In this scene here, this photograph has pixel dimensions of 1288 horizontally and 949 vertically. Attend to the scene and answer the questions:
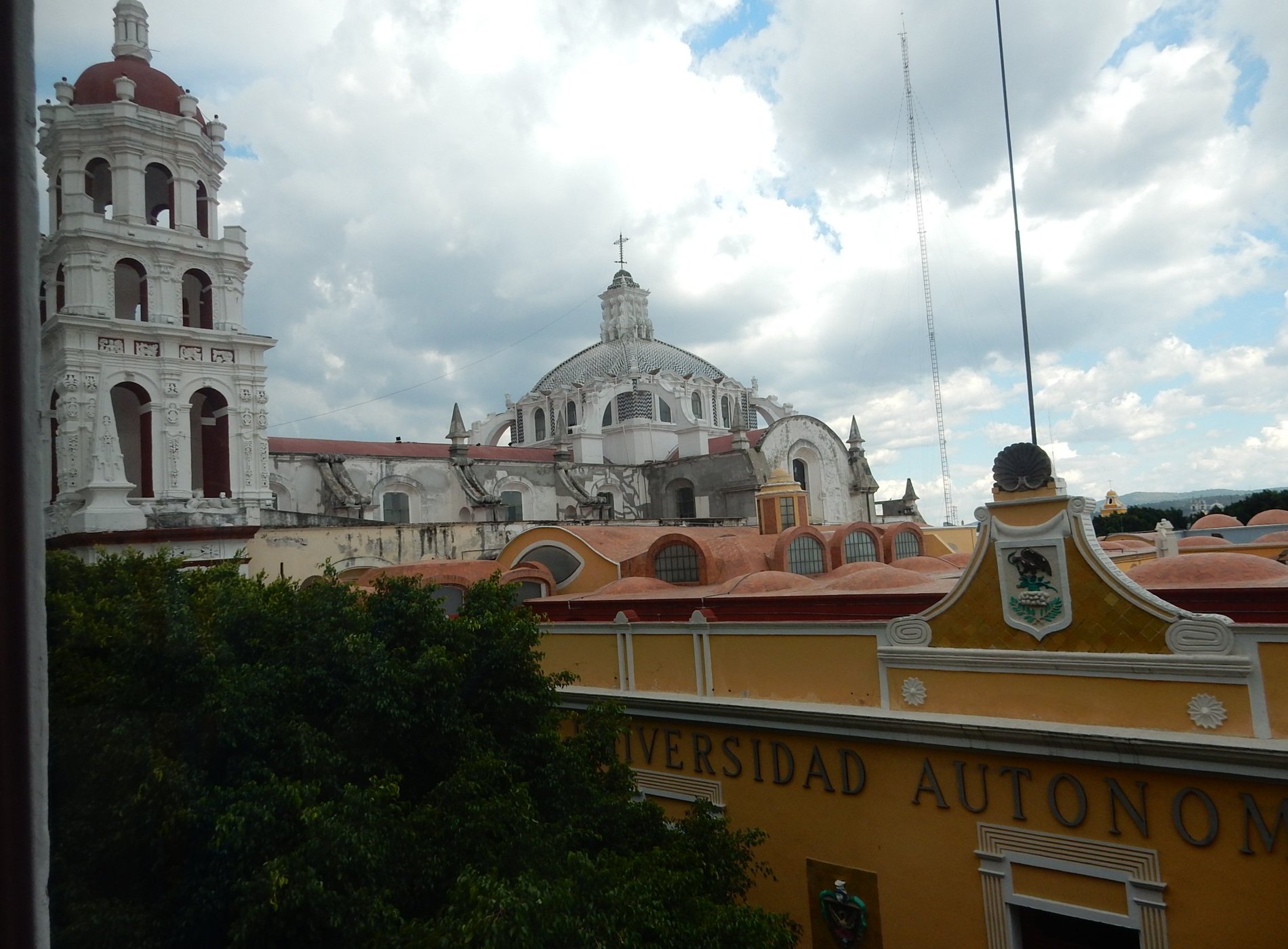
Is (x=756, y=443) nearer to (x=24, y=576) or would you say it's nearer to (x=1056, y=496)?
(x=1056, y=496)

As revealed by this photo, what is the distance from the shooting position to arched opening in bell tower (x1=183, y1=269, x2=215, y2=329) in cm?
1897

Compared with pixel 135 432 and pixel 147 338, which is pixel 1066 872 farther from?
pixel 135 432

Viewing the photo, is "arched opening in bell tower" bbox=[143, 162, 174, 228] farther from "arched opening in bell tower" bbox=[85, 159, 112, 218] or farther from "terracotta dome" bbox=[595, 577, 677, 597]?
"terracotta dome" bbox=[595, 577, 677, 597]

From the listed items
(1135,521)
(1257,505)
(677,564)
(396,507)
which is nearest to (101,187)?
(396,507)

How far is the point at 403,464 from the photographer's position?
2830 cm

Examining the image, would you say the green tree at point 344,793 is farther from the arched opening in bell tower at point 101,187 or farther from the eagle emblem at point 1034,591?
the arched opening in bell tower at point 101,187

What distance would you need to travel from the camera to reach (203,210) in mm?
19344

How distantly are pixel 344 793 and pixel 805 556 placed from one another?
1273cm

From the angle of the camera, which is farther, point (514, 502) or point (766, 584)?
point (514, 502)

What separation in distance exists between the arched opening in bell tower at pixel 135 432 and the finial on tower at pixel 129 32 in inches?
273

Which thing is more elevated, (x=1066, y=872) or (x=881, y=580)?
(x=881, y=580)

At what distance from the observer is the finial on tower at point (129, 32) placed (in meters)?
18.7

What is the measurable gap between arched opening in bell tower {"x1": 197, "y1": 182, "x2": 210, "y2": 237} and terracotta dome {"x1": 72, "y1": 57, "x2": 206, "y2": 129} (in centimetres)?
146

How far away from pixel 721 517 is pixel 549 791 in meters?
25.9
